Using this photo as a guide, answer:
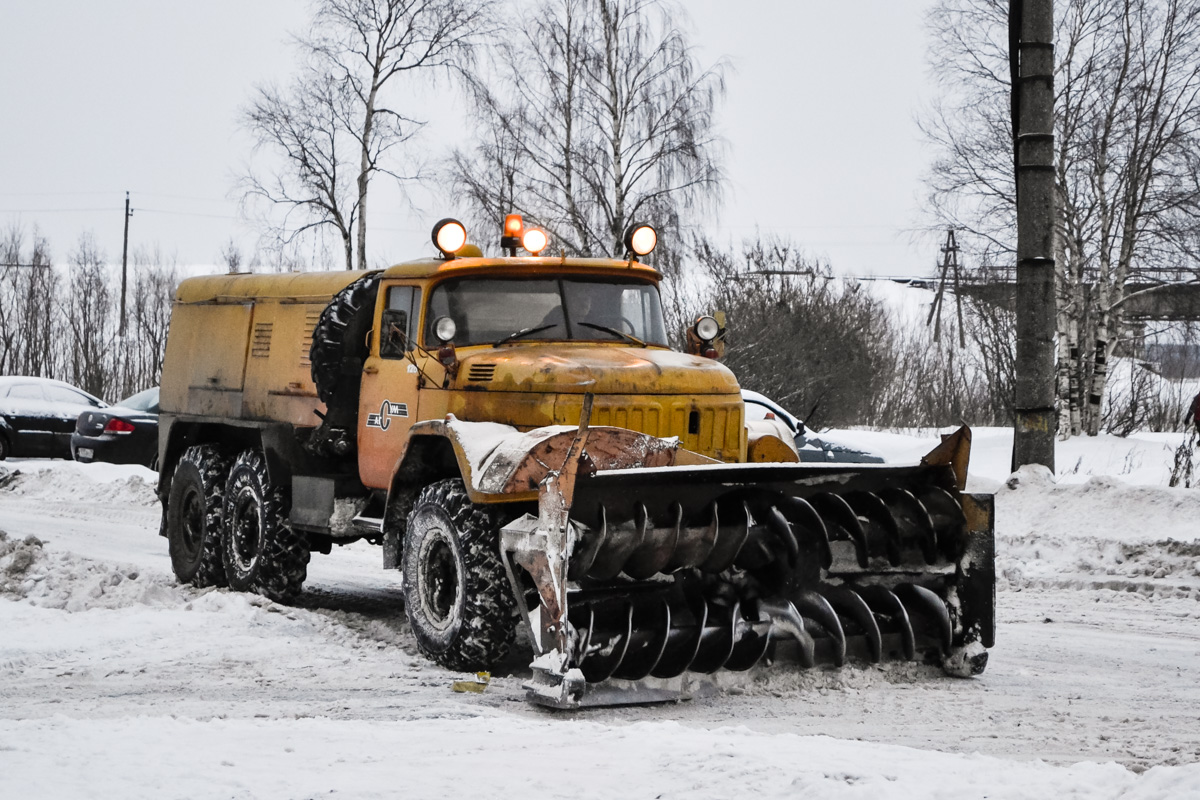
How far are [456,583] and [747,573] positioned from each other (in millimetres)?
1546

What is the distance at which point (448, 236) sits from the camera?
26.4 feet

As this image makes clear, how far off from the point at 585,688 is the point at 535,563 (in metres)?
0.61

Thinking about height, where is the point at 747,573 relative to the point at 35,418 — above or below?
below

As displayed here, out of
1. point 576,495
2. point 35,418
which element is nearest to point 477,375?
point 576,495

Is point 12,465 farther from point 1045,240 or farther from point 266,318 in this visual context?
point 1045,240

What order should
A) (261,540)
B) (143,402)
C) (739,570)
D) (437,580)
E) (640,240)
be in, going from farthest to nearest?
(143,402) → (261,540) → (640,240) → (437,580) → (739,570)

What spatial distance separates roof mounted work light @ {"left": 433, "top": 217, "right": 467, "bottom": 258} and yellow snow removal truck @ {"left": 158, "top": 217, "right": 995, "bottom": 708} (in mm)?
14

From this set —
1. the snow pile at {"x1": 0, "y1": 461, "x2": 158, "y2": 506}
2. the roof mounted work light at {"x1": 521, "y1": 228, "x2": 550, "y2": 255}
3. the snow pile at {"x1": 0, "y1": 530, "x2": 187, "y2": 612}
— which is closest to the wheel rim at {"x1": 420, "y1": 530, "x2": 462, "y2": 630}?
the roof mounted work light at {"x1": 521, "y1": 228, "x2": 550, "y2": 255}

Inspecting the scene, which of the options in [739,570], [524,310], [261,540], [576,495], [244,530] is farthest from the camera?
[244,530]

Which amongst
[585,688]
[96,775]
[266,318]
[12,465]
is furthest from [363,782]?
[12,465]

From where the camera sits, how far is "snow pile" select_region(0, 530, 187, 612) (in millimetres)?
8703

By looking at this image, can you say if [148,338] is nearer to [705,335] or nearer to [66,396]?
[66,396]

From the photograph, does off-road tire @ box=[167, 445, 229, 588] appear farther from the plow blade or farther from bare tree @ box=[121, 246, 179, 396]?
bare tree @ box=[121, 246, 179, 396]

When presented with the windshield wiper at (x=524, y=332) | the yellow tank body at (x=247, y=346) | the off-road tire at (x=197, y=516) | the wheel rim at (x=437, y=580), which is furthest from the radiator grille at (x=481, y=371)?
the off-road tire at (x=197, y=516)
